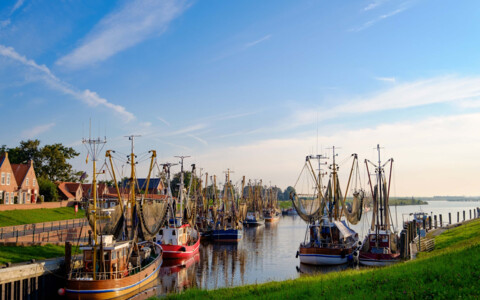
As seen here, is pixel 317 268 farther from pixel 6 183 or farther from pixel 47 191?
pixel 47 191

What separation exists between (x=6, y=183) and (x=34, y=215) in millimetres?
11660

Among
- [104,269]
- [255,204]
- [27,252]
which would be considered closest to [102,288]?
[104,269]

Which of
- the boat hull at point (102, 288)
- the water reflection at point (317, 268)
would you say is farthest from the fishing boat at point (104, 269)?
the water reflection at point (317, 268)

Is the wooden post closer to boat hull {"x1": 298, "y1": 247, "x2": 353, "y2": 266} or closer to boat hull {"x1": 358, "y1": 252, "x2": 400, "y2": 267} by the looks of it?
boat hull {"x1": 298, "y1": 247, "x2": 353, "y2": 266}

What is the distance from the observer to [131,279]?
114ft

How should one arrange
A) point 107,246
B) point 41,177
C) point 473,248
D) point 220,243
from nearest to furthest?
point 473,248
point 107,246
point 220,243
point 41,177

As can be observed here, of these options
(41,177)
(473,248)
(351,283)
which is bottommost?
(351,283)

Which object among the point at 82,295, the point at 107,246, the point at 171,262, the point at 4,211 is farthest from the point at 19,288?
the point at 4,211

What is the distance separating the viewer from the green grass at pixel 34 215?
2354 inches

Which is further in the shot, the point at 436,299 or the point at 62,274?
the point at 62,274

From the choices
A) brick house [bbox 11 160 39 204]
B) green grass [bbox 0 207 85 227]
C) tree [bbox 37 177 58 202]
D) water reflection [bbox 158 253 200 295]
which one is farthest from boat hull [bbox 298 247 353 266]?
tree [bbox 37 177 58 202]

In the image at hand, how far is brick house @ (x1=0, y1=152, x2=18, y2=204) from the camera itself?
240ft

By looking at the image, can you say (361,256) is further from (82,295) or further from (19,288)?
(19,288)

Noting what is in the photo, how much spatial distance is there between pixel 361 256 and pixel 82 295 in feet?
100
